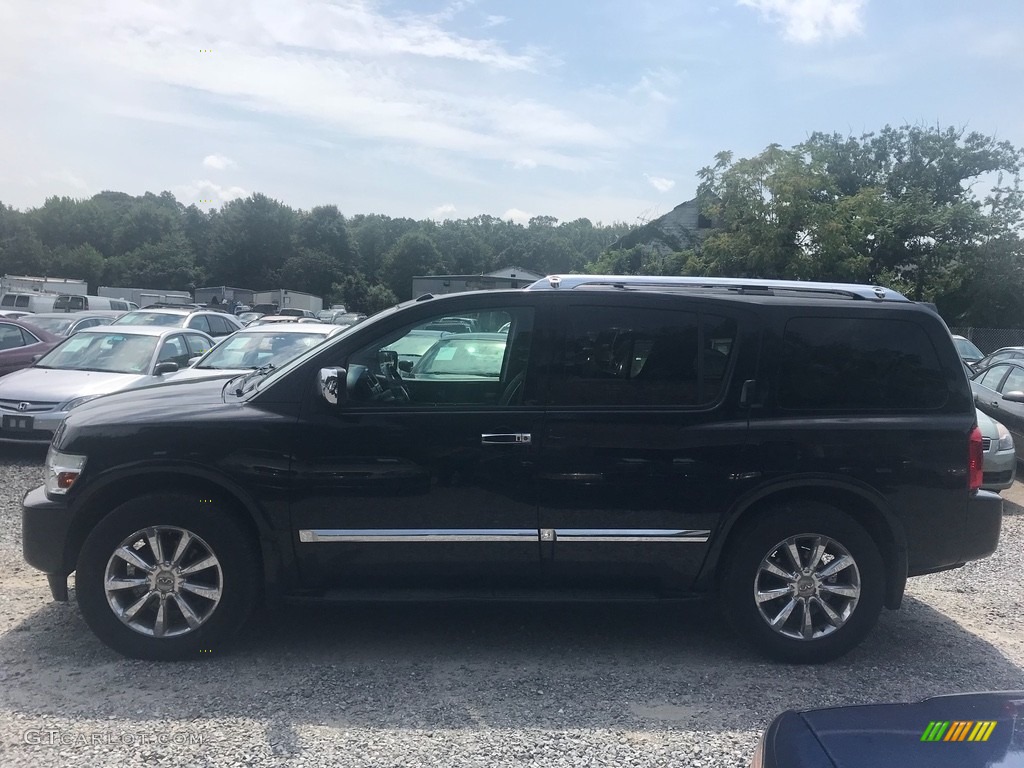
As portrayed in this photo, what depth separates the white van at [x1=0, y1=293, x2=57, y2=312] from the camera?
115 feet

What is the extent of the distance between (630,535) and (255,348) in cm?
866

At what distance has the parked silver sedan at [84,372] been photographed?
30.8ft

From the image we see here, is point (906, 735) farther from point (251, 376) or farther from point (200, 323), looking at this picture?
point (200, 323)

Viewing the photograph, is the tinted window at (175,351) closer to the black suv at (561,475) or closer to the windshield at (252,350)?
the windshield at (252,350)

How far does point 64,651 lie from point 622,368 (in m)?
3.29

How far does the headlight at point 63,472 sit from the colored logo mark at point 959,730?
399cm

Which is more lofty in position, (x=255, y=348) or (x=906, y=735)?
(x=255, y=348)

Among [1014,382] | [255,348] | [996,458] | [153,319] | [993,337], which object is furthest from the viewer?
[993,337]

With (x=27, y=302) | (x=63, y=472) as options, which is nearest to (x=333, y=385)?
(x=63, y=472)

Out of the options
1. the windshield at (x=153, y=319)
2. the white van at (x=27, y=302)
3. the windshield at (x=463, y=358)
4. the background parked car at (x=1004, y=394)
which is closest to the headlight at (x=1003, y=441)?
the background parked car at (x=1004, y=394)

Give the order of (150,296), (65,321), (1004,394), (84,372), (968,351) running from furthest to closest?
(150,296), (65,321), (968,351), (84,372), (1004,394)

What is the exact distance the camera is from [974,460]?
4.73 metres

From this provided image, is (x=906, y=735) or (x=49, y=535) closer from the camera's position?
(x=906, y=735)

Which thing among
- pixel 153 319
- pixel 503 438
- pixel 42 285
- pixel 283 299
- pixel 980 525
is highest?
pixel 42 285
